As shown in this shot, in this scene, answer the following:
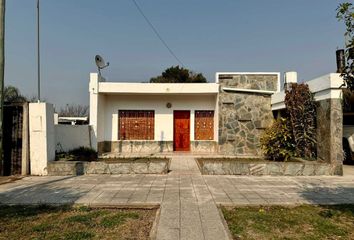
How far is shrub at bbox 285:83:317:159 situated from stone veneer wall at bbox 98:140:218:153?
5.14 m

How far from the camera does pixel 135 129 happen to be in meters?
15.2

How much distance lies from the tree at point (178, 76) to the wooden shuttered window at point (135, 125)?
61.0 feet

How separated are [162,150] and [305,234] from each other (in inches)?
433

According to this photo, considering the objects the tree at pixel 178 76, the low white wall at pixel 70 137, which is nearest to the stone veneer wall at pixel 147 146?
the low white wall at pixel 70 137

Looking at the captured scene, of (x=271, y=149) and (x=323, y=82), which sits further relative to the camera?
(x=271, y=149)

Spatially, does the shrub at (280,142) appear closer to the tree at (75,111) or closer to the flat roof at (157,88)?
the flat roof at (157,88)

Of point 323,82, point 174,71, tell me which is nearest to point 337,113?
point 323,82

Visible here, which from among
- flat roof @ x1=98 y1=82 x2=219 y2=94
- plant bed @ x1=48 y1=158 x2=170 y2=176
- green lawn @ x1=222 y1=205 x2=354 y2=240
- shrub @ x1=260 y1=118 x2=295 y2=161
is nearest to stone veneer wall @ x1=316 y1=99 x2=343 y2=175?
shrub @ x1=260 y1=118 x2=295 y2=161

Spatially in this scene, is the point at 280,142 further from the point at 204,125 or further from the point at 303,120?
the point at 204,125

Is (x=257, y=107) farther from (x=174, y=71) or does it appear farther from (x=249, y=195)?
(x=174, y=71)

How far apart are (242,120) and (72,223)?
10.5 m

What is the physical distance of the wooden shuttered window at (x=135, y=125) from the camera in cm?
1515

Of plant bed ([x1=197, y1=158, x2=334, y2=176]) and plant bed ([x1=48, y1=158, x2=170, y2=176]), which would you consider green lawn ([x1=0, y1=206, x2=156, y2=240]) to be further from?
plant bed ([x1=197, y1=158, x2=334, y2=176])

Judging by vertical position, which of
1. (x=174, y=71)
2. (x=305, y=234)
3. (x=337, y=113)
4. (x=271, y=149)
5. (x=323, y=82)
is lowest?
(x=305, y=234)
